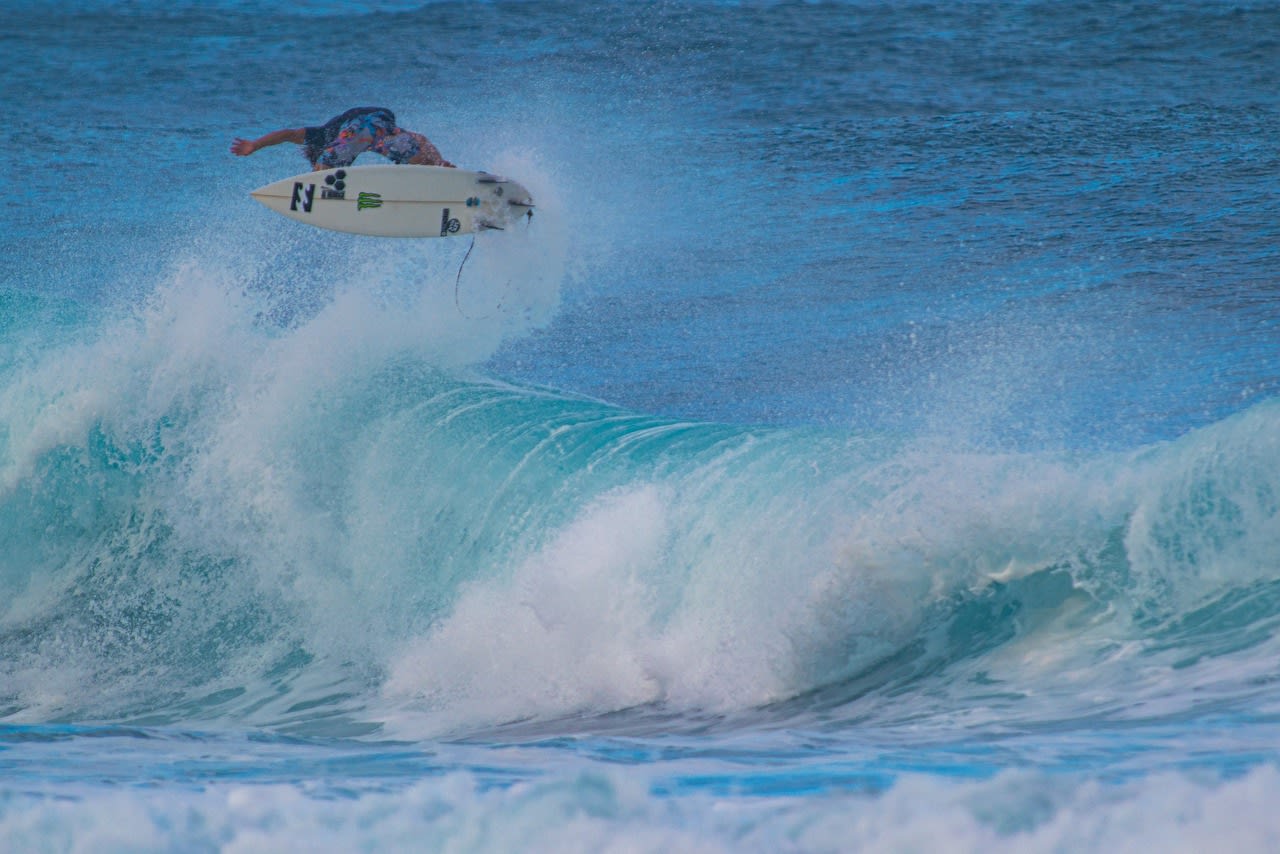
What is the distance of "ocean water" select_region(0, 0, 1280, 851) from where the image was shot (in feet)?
13.7

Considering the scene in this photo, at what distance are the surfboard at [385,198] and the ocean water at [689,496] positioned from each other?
0.71 metres

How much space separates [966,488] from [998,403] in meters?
3.27

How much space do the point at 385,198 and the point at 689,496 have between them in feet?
11.7

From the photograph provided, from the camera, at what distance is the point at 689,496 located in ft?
24.5

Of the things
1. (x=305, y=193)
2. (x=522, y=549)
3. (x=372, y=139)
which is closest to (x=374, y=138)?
(x=372, y=139)

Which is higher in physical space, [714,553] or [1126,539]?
[1126,539]

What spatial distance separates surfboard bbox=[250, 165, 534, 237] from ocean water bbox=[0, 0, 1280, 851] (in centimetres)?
71

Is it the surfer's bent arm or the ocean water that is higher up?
the surfer's bent arm

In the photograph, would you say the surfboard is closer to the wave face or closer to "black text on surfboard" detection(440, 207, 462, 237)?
"black text on surfboard" detection(440, 207, 462, 237)

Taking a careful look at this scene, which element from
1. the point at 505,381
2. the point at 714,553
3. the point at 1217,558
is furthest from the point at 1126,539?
the point at 505,381

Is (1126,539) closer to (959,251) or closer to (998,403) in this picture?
(998,403)

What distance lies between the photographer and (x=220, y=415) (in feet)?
29.9

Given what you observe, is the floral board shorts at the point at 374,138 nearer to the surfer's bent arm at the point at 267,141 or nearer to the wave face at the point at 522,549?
the surfer's bent arm at the point at 267,141

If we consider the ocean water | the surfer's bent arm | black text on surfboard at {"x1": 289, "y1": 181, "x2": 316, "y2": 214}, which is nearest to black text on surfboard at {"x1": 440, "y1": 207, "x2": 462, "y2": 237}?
the ocean water
